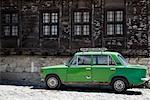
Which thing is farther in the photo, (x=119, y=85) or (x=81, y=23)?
(x=81, y=23)

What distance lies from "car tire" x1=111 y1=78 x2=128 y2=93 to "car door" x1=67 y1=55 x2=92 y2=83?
3.86ft

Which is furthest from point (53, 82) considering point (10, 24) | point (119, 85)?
point (10, 24)

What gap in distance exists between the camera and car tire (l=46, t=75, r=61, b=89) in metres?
16.7

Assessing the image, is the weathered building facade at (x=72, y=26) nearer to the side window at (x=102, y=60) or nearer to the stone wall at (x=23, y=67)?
the stone wall at (x=23, y=67)

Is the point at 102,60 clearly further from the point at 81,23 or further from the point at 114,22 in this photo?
the point at 81,23

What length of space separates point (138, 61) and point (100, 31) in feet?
9.07

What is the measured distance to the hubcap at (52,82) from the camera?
16.7 m

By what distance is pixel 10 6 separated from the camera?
21.4 meters

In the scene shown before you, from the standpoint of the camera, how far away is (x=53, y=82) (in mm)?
16766

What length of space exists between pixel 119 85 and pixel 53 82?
3233 mm

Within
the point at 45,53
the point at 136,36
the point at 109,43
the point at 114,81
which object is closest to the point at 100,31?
the point at 109,43

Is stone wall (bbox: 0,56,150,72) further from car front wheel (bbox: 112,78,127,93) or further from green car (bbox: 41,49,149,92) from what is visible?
car front wheel (bbox: 112,78,127,93)

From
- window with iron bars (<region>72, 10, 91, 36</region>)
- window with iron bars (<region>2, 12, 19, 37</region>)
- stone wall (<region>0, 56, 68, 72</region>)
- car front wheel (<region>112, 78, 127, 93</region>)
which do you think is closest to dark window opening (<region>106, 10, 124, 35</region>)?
window with iron bars (<region>72, 10, 91, 36</region>)

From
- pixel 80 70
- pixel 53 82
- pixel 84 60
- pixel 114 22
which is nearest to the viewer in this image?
pixel 80 70
